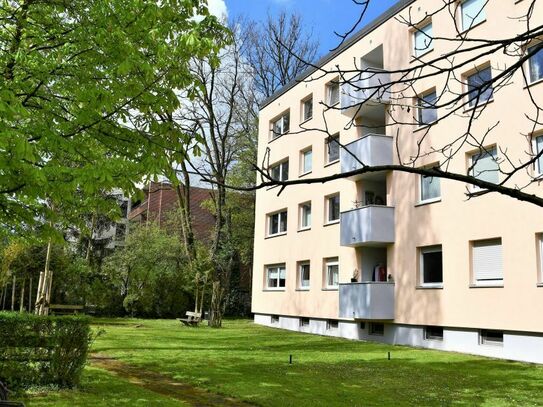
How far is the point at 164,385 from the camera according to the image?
9.69 m

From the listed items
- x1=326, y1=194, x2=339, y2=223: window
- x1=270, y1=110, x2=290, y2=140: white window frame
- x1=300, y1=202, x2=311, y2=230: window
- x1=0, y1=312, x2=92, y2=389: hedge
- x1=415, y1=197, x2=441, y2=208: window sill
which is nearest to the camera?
x1=0, y1=312, x2=92, y2=389: hedge

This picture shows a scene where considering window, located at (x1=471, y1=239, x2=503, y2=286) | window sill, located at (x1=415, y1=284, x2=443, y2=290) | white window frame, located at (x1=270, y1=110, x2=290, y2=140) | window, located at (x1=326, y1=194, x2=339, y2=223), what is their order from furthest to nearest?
white window frame, located at (x1=270, y1=110, x2=290, y2=140), window, located at (x1=326, y1=194, x2=339, y2=223), window sill, located at (x1=415, y1=284, x2=443, y2=290), window, located at (x1=471, y1=239, x2=503, y2=286)

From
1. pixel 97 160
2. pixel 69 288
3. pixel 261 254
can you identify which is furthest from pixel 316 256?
pixel 97 160

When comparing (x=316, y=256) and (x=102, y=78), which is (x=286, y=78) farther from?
(x=102, y=78)

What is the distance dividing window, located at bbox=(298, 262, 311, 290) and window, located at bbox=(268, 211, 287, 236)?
275 centimetres

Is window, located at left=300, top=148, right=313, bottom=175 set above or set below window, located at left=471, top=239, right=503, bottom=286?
above

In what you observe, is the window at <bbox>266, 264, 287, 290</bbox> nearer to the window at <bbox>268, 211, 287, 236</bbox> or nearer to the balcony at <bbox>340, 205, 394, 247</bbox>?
the window at <bbox>268, 211, 287, 236</bbox>

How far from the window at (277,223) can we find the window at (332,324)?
6.58 m

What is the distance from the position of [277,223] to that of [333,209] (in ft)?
19.7

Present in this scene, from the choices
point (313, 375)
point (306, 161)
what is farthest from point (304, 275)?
point (313, 375)

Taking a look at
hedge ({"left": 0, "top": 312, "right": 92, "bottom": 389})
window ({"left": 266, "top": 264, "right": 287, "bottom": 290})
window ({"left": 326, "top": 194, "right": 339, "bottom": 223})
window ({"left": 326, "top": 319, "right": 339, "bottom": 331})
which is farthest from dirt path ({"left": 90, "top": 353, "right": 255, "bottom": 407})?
window ({"left": 266, "top": 264, "right": 287, "bottom": 290})

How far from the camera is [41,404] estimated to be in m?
7.23

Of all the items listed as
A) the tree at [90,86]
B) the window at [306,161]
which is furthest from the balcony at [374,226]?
the tree at [90,86]

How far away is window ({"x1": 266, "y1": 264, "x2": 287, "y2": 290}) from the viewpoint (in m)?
29.0
